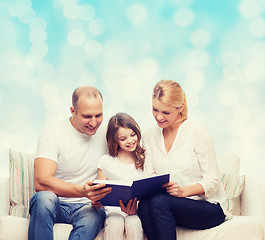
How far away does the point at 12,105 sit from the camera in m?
3.80

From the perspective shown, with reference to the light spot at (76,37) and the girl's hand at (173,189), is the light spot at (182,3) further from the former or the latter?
the girl's hand at (173,189)

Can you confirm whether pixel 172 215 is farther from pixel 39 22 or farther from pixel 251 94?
pixel 39 22

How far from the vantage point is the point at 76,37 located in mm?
3834

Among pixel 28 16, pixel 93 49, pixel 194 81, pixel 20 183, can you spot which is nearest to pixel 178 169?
pixel 20 183

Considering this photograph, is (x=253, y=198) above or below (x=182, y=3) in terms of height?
below

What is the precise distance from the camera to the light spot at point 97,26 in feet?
12.6

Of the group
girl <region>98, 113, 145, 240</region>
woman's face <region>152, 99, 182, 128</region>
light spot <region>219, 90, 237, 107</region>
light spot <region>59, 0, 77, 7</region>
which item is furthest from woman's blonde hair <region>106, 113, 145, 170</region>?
light spot <region>59, 0, 77, 7</region>

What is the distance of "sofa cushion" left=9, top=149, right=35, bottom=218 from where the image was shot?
2574mm

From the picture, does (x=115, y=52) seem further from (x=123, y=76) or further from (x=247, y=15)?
(x=247, y=15)

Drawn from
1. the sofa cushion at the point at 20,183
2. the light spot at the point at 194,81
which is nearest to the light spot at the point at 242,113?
the light spot at the point at 194,81

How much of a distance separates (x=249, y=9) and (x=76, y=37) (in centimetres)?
150

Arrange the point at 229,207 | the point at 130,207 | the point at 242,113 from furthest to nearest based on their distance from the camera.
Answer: the point at 242,113 < the point at 229,207 < the point at 130,207

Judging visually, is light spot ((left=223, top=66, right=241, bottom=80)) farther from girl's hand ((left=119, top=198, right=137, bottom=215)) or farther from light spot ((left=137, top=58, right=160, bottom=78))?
girl's hand ((left=119, top=198, right=137, bottom=215))

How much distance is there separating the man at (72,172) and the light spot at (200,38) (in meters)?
1.61
